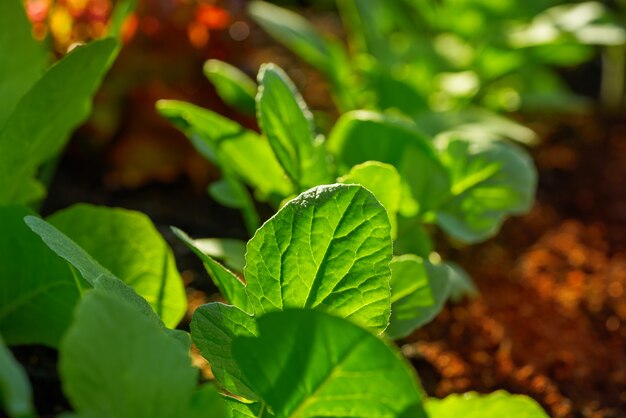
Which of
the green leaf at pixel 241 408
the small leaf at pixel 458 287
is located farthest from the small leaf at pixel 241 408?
the small leaf at pixel 458 287

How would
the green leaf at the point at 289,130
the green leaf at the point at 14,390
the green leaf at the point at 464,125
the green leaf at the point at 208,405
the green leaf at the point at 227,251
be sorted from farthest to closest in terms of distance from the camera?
the green leaf at the point at 464,125 → the green leaf at the point at 227,251 → the green leaf at the point at 289,130 → the green leaf at the point at 208,405 → the green leaf at the point at 14,390

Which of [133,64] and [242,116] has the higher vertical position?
[133,64]

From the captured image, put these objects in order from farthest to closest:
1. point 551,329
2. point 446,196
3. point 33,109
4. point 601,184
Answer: point 601,184 → point 551,329 → point 446,196 → point 33,109

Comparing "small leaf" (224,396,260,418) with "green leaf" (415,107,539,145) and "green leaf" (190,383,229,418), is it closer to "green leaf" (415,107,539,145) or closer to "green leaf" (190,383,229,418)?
"green leaf" (190,383,229,418)

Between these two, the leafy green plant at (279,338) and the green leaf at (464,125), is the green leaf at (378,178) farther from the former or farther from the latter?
the green leaf at (464,125)

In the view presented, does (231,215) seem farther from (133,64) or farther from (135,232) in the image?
(135,232)

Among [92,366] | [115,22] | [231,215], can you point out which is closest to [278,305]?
[92,366]
